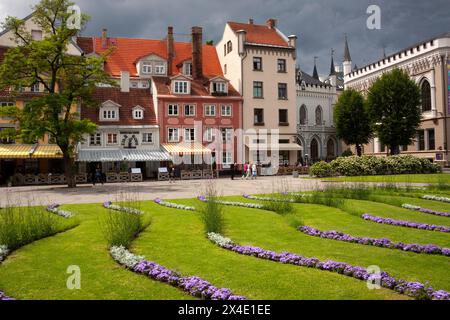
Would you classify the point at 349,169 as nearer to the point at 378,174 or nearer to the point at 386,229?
the point at 378,174

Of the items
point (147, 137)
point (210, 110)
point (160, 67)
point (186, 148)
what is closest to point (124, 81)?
point (160, 67)

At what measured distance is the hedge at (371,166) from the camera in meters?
36.7

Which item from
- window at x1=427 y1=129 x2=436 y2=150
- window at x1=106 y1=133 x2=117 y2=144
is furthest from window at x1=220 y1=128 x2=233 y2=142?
window at x1=427 y1=129 x2=436 y2=150

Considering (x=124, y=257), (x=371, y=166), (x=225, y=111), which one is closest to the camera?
(x=124, y=257)

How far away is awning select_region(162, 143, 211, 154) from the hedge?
42.0ft

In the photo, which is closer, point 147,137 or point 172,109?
point 147,137

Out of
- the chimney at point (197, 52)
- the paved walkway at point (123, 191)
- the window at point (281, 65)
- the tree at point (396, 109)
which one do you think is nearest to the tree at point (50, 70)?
the paved walkway at point (123, 191)

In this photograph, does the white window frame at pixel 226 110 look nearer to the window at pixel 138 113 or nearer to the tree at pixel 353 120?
the window at pixel 138 113

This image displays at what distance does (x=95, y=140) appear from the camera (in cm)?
4381

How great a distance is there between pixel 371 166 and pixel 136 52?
31.6 m

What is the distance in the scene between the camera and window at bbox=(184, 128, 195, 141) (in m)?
47.1

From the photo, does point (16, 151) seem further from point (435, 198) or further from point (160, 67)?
point (435, 198)
